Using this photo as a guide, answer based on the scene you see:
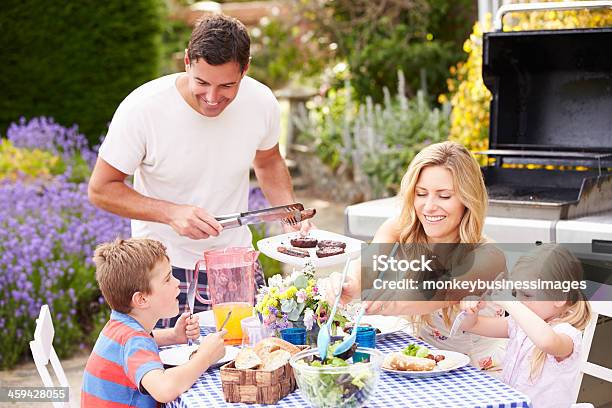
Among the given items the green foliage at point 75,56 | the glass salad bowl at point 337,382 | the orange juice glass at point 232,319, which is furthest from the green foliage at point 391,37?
the glass salad bowl at point 337,382

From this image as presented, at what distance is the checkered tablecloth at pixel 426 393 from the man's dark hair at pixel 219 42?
1.14 m

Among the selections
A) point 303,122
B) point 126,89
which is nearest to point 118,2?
point 126,89

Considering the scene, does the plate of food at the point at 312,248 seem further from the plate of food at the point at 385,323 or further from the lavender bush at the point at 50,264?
the lavender bush at the point at 50,264

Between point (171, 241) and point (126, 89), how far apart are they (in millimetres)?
7511

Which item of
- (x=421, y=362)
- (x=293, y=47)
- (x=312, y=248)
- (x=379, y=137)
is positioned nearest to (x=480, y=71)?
(x=379, y=137)

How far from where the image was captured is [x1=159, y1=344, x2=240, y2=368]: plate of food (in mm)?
2770

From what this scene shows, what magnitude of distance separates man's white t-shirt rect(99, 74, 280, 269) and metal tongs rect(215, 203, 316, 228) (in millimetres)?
323

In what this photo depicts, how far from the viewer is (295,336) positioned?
2.76m

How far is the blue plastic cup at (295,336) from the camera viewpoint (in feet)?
9.04

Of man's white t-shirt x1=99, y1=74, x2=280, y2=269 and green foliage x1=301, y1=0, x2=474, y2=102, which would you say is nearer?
man's white t-shirt x1=99, y1=74, x2=280, y2=269

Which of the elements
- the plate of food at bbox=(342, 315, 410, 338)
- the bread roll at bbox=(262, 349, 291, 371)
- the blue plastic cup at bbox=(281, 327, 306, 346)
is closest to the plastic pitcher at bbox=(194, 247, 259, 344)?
the blue plastic cup at bbox=(281, 327, 306, 346)

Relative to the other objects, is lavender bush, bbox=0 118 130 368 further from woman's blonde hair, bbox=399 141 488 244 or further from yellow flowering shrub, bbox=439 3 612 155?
woman's blonde hair, bbox=399 141 488 244

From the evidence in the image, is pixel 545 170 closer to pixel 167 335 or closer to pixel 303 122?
pixel 167 335

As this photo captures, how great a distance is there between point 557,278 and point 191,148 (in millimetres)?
1428
